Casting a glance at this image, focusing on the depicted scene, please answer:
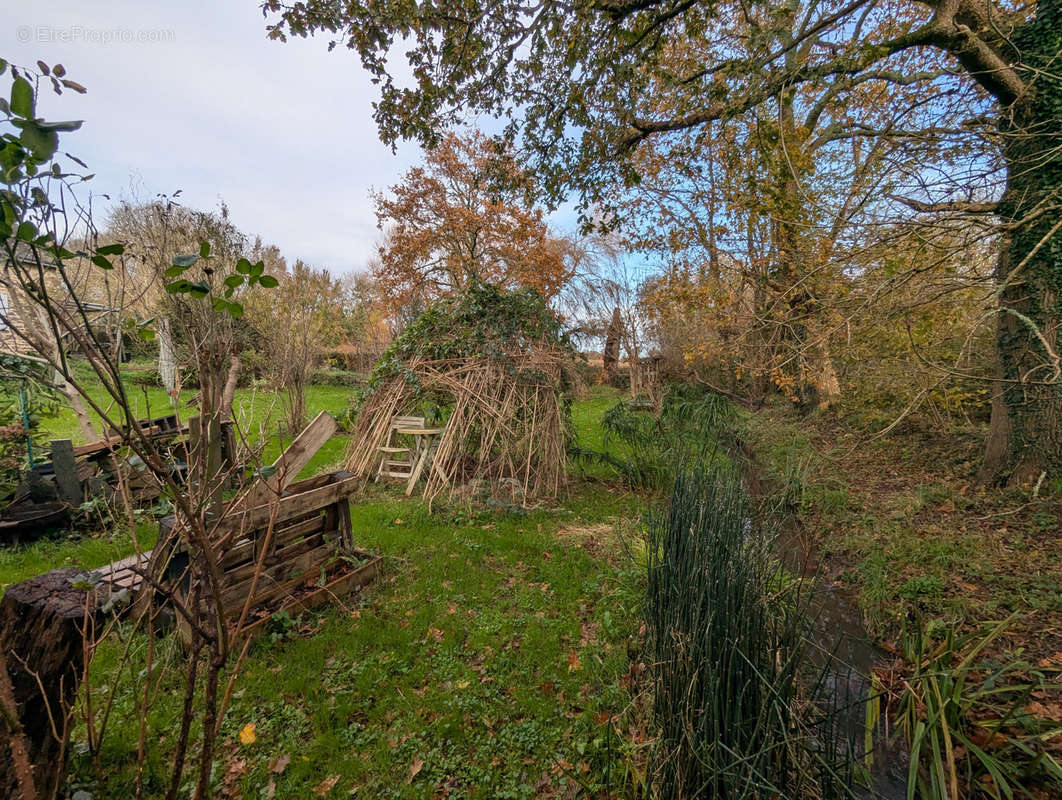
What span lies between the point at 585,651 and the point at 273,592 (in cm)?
231

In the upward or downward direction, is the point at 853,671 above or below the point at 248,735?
below

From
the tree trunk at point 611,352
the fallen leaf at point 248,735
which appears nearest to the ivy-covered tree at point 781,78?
the fallen leaf at point 248,735

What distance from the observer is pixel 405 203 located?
1544cm

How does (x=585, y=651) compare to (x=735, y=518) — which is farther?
(x=585, y=651)

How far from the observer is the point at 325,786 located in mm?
2146

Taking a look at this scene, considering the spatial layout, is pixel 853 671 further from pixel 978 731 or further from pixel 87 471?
pixel 87 471

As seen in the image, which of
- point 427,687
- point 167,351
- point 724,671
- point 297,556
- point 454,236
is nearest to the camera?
point 724,671

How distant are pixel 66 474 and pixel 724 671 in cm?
632

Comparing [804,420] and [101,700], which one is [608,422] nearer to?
[804,420]

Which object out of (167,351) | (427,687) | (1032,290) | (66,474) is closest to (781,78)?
(1032,290)

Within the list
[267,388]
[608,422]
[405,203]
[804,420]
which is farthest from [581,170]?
[405,203]

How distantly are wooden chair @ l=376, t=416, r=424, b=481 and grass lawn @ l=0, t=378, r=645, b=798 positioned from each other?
2163mm

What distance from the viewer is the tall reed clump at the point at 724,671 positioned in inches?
65.6

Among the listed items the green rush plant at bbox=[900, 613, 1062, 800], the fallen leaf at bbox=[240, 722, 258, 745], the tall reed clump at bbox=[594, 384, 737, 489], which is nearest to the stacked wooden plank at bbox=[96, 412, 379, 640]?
the fallen leaf at bbox=[240, 722, 258, 745]
